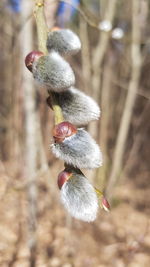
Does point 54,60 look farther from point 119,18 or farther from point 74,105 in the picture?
point 119,18

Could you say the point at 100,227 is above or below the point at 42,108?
below

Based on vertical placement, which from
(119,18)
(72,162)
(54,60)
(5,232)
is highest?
(54,60)

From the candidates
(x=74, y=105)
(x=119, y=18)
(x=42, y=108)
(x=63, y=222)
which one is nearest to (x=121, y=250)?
(x=63, y=222)

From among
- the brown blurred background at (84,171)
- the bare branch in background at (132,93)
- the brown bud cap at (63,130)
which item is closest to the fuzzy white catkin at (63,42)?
the brown bud cap at (63,130)

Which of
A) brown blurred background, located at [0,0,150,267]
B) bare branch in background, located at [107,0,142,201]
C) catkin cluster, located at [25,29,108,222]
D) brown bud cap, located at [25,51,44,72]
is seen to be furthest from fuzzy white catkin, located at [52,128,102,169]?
bare branch in background, located at [107,0,142,201]

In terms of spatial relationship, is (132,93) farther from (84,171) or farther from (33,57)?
(33,57)

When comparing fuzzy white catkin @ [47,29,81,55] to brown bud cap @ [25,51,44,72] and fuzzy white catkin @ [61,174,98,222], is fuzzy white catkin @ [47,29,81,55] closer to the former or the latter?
brown bud cap @ [25,51,44,72]

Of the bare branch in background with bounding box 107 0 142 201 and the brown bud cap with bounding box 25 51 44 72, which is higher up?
the brown bud cap with bounding box 25 51 44 72
